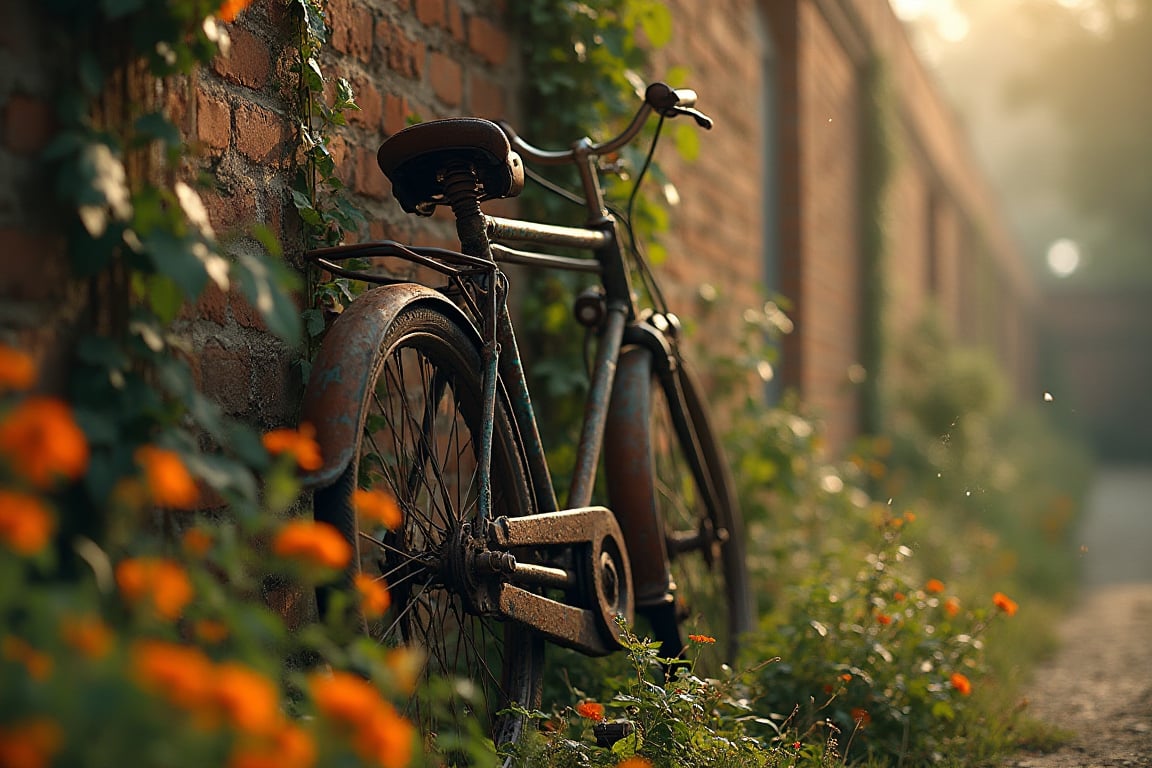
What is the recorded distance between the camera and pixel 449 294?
204cm

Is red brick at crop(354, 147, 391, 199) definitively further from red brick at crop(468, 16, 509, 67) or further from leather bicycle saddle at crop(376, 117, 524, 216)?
red brick at crop(468, 16, 509, 67)

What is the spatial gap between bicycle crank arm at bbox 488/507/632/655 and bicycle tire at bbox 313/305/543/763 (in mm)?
52

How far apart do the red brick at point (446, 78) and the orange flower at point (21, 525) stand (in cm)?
185

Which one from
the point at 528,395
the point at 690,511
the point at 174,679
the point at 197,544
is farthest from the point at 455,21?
the point at 174,679

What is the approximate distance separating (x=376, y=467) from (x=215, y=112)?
666 mm

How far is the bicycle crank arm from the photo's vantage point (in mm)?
1912

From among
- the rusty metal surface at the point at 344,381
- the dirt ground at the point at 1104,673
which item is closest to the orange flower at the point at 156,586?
the rusty metal surface at the point at 344,381

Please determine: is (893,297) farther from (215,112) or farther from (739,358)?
(215,112)

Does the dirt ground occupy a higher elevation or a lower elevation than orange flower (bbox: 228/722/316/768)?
higher

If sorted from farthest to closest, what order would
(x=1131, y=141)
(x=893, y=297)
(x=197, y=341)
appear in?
(x=1131, y=141) < (x=893, y=297) < (x=197, y=341)

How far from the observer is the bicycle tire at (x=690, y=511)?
2.55m

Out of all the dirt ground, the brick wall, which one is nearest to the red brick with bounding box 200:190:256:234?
the brick wall

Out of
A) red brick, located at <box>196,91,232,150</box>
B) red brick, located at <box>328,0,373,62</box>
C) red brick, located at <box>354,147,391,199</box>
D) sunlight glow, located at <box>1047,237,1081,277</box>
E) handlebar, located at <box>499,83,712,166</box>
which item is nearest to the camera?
red brick, located at <box>196,91,232,150</box>

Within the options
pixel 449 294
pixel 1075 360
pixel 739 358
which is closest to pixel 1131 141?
pixel 1075 360
